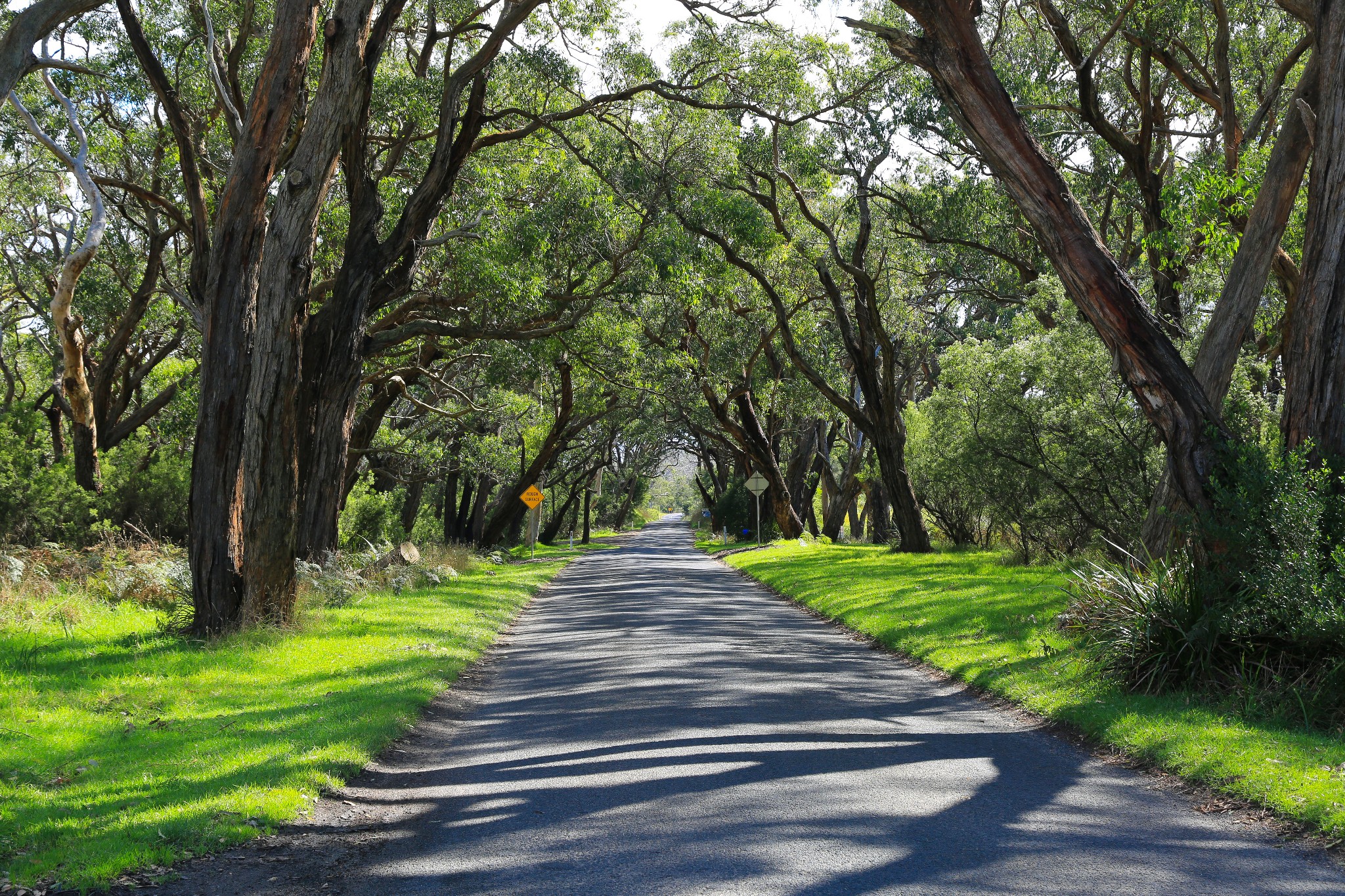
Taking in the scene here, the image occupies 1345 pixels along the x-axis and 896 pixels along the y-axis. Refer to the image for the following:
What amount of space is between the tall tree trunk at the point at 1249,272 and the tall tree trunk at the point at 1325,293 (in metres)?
1.78

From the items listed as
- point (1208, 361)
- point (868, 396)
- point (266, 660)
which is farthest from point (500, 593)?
point (1208, 361)

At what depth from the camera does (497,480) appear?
131 ft

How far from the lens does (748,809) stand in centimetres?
587

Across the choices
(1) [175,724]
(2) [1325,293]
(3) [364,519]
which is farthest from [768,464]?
(1) [175,724]

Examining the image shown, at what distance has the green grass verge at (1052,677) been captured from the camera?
6227 millimetres

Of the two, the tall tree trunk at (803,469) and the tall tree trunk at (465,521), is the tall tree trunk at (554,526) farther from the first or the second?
the tall tree trunk at (803,469)

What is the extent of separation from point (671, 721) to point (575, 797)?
2.16 metres

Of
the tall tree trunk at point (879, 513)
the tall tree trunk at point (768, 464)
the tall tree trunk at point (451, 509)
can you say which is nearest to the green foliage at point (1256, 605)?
the tall tree trunk at point (768, 464)

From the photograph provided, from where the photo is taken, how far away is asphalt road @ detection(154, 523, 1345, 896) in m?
4.86

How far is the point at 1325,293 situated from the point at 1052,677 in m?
4.34

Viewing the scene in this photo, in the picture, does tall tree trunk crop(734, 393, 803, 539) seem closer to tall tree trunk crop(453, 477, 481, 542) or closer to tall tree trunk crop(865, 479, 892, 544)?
tall tree trunk crop(865, 479, 892, 544)

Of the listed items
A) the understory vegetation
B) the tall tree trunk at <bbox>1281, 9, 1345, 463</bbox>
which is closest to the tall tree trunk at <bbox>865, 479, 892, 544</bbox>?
the understory vegetation

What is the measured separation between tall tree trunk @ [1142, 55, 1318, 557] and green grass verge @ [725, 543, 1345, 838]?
2019 millimetres

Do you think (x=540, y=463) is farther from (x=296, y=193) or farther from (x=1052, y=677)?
(x=1052, y=677)
